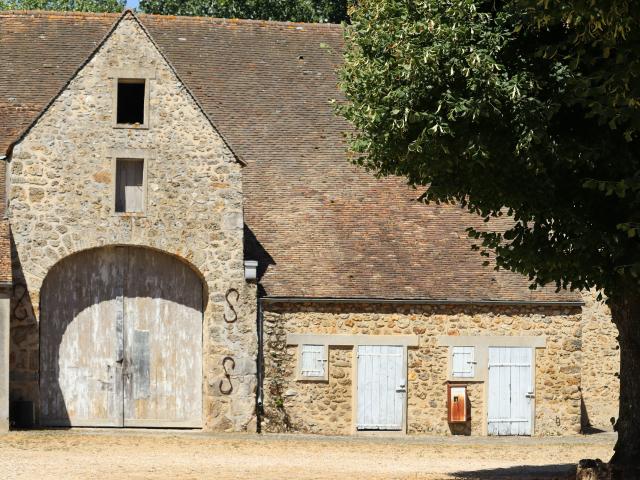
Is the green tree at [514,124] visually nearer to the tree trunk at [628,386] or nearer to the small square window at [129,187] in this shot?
the tree trunk at [628,386]

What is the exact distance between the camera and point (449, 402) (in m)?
27.2

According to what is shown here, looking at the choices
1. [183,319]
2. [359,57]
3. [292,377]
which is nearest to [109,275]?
[183,319]

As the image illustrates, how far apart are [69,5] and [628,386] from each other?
38891 millimetres

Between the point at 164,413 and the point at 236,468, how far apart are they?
649 cm

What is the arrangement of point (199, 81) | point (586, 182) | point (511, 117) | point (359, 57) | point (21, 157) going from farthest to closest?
point (199, 81), point (21, 157), point (359, 57), point (511, 117), point (586, 182)

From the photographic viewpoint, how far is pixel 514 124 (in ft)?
58.8

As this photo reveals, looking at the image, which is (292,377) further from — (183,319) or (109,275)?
(109,275)

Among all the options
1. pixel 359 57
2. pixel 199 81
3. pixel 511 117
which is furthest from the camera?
pixel 199 81

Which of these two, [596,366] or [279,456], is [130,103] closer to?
[279,456]

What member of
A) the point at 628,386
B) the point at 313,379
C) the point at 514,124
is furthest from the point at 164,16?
the point at 628,386

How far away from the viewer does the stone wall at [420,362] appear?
26906 millimetres

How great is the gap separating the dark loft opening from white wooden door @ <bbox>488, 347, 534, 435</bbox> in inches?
338

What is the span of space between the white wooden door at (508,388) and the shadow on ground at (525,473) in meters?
5.61

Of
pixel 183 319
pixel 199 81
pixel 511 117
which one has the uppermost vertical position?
pixel 199 81
